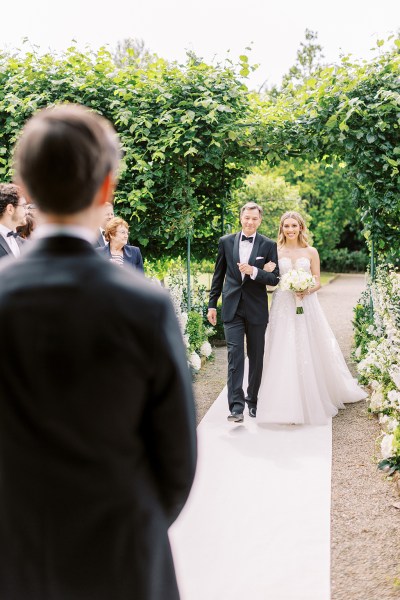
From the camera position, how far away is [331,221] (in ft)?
96.1

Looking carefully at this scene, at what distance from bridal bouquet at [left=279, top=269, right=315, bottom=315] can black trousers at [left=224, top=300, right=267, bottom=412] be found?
16.3 inches

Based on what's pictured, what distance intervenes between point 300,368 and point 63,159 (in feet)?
16.7

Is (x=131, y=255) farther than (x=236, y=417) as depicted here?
Yes

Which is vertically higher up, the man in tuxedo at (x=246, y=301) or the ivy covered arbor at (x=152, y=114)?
the ivy covered arbor at (x=152, y=114)

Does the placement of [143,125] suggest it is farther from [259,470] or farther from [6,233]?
[259,470]

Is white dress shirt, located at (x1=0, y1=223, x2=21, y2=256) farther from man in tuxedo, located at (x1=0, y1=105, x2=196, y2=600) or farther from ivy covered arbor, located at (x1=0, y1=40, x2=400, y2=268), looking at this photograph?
man in tuxedo, located at (x1=0, y1=105, x2=196, y2=600)

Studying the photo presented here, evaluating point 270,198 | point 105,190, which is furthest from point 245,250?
point 270,198

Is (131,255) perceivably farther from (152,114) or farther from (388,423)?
(388,423)

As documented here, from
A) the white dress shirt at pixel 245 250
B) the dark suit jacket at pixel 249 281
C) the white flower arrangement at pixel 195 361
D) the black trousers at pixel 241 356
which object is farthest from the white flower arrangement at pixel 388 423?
the white flower arrangement at pixel 195 361

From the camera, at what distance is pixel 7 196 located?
4934mm

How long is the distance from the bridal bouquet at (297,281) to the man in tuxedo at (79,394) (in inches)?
188

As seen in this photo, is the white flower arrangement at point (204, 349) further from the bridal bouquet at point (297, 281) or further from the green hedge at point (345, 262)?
the green hedge at point (345, 262)

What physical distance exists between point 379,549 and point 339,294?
16.8 meters

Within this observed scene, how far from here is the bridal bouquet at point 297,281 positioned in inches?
238
